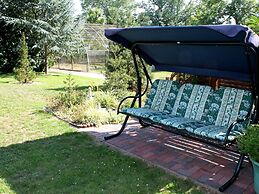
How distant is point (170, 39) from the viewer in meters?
4.71

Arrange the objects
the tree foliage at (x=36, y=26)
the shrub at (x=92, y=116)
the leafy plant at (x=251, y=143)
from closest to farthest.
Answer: the leafy plant at (x=251, y=143) < the shrub at (x=92, y=116) < the tree foliage at (x=36, y=26)

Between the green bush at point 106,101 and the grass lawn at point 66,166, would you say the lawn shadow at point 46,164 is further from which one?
the green bush at point 106,101

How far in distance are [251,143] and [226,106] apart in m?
1.33

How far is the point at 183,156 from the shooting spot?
4.47 m

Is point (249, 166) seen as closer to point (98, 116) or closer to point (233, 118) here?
point (233, 118)

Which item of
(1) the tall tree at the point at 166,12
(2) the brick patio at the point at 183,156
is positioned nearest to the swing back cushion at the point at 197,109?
(2) the brick patio at the point at 183,156

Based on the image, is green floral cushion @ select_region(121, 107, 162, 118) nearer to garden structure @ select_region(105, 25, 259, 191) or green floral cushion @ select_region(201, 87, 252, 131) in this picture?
garden structure @ select_region(105, 25, 259, 191)

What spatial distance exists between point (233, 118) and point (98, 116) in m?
2.87

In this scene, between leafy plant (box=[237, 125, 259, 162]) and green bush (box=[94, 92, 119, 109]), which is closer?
leafy plant (box=[237, 125, 259, 162])

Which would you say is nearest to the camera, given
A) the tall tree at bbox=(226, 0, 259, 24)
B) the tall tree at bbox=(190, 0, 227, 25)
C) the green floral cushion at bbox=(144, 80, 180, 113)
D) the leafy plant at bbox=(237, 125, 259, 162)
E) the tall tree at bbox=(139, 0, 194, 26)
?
the leafy plant at bbox=(237, 125, 259, 162)

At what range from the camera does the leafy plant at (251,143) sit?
317 centimetres

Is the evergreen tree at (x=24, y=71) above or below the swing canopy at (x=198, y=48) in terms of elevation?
below

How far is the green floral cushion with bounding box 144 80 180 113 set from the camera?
17.5ft

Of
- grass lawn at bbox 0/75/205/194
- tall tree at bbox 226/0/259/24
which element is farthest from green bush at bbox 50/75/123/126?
tall tree at bbox 226/0/259/24
